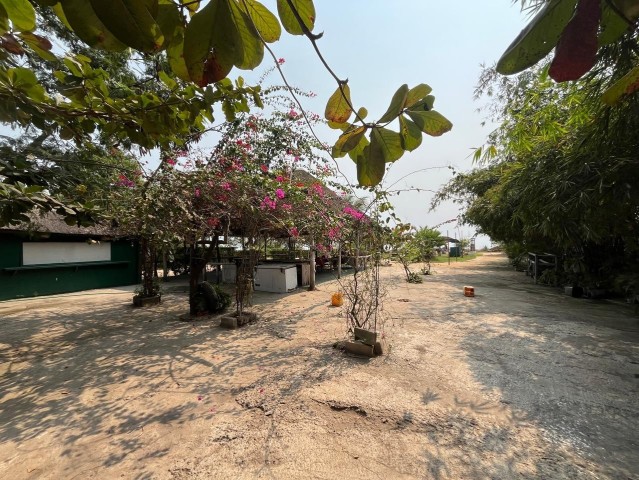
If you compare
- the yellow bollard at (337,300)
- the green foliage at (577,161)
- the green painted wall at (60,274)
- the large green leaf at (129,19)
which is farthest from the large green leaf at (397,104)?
the green painted wall at (60,274)

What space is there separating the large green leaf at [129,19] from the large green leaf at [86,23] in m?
0.08

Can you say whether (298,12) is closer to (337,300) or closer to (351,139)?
(351,139)

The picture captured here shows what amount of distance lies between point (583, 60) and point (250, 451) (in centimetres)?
267

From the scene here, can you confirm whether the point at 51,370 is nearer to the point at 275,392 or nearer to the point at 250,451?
the point at 275,392

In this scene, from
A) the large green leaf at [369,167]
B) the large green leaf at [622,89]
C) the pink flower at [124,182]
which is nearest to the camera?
the large green leaf at [622,89]

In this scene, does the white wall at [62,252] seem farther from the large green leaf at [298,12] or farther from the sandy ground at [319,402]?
the large green leaf at [298,12]

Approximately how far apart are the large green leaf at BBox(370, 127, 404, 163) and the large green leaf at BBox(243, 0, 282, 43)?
0.32 m

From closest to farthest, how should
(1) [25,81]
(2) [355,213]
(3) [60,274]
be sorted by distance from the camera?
(1) [25,81] < (2) [355,213] < (3) [60,274]

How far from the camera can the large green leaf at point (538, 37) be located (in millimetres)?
448

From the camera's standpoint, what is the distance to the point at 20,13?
0.73 m

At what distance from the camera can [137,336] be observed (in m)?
5.13

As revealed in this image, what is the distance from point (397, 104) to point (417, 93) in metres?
0.05

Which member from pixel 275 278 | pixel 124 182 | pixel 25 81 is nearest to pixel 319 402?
pixel 25 81

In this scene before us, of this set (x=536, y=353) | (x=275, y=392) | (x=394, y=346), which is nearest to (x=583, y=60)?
(x=275, y=392)
